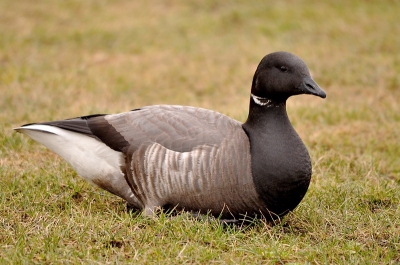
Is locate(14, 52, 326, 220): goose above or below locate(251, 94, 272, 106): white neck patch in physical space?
below

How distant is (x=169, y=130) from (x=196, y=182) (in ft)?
1.59

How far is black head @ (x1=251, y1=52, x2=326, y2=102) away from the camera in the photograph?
4438mm

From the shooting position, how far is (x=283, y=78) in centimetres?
447

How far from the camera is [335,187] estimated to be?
520cm

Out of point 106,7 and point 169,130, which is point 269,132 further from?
point 106,7

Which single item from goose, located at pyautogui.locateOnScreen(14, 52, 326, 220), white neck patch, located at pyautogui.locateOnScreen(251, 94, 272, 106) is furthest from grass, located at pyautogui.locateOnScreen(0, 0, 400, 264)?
white neck patch, located at pyautogui.locateOnScreen(251, 94, 272, 106)

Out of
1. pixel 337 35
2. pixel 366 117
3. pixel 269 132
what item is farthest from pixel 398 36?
pixel 269 132

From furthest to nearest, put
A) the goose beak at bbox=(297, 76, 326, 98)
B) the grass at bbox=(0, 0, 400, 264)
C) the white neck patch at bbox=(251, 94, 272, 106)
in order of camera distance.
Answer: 1. the white neck patch at bbox=(251, 94, 272, 106)
2. the goose beak at bbox=(297, 76, 326, 98)
3. the grass at bbox=(0, 0, 400, 264)

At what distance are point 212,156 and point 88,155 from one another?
3.62 ft

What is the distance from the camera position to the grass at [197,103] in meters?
3.98

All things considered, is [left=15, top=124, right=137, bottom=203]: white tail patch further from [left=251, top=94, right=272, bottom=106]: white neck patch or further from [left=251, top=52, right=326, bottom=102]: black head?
[left=251, top=52, right=326, bottom=102]: black head

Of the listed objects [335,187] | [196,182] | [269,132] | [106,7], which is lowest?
[335,187]

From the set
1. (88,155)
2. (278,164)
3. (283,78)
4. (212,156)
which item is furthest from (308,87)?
(88,155)

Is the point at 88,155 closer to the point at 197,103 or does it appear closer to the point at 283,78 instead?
the point at 283,78
